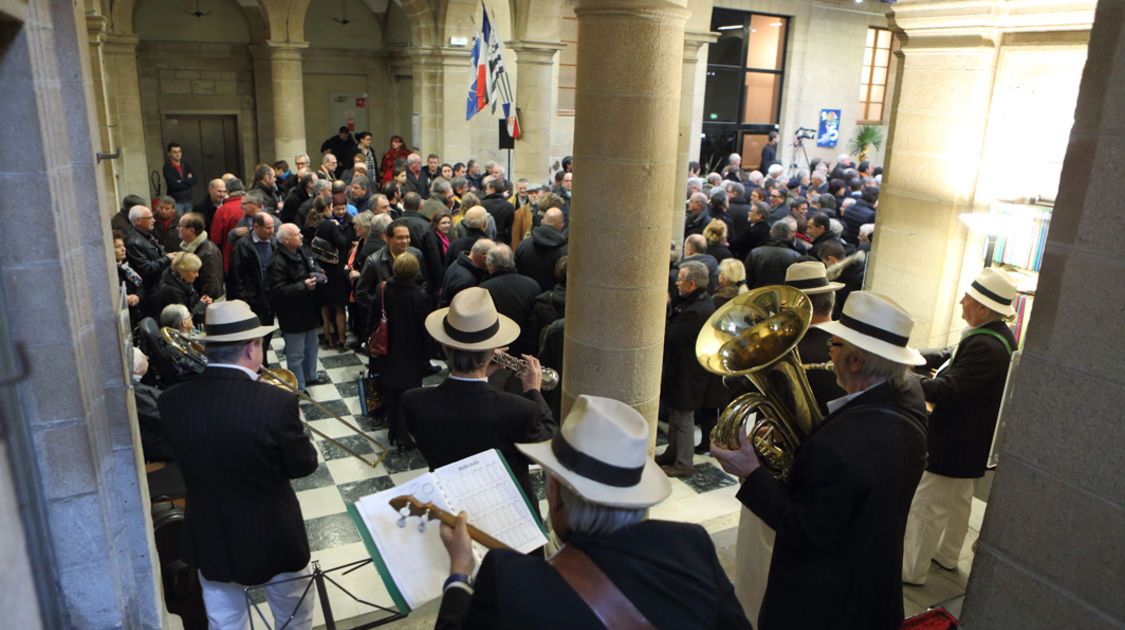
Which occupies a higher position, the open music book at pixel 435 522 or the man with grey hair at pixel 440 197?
the man with grey hair at pixel 440 197

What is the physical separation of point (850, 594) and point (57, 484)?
2.78m

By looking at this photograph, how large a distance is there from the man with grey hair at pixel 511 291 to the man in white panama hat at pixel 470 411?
8.09ft

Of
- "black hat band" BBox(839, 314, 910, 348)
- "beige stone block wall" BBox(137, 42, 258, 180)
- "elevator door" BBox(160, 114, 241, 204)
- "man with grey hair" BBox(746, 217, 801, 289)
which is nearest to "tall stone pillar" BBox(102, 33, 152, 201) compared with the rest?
"beige stone block wall" BBox(137, 42, 258, 180)

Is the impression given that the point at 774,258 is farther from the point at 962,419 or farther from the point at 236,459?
the point at 236,459

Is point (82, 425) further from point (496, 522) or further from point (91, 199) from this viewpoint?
point (496, 522)

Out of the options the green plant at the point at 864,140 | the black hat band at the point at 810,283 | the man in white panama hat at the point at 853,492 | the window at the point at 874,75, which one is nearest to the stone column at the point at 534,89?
the black hat band at the point at 810,283

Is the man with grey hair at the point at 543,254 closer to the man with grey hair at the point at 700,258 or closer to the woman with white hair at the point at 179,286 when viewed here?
the man with grey hair at the point at 700,258

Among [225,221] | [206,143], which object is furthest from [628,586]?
[206,143]


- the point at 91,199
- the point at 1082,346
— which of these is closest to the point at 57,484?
the point at 91,199

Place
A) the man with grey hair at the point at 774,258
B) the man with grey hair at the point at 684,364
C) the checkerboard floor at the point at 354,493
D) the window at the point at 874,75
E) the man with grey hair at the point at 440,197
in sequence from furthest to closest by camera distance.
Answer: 1. the window at the point at 874,75
2. the man with grey hair at the point at 440,197
3. the man with grey hair at the point at 774,258
4. the man with grey hair at the point at 684,364
5. the checkerboard floor at the point at 354,493

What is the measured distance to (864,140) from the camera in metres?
19.5

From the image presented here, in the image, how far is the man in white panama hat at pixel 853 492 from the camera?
8.71ft

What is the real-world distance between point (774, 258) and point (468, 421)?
179 inches

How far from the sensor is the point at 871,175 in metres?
15.2
